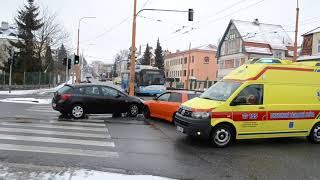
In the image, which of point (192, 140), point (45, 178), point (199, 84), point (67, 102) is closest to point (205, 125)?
point (192, 140)

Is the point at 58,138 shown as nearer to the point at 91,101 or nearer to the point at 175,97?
the point at 91,101

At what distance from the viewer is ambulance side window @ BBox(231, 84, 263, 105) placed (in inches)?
408

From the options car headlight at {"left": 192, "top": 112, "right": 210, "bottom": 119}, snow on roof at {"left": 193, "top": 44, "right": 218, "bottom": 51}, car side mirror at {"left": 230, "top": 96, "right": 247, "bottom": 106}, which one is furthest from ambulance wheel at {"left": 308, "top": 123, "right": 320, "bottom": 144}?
snow on roof at {"left": 193, "top": 44, "right": 218, "bottom": 51}

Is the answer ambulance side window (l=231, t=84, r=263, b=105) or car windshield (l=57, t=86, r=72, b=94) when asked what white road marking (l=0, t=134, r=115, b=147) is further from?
car windshield (l=57, t=86, r=72, b=94)

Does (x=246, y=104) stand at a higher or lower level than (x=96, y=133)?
higher

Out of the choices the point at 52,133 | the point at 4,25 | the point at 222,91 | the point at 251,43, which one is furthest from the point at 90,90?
the point at 4,25

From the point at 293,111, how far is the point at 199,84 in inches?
2021

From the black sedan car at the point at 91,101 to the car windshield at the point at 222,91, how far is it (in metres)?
5.95

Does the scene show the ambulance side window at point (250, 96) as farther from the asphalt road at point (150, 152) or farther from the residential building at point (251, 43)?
the residential building at point (251, 43)

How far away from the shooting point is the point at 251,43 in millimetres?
60125

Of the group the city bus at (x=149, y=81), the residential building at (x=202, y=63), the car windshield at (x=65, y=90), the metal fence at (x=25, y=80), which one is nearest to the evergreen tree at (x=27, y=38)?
the metal fence at (x=25, y=80)

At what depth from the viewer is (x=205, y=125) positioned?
10.1 metres

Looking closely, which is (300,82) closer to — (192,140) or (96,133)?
(192,140)

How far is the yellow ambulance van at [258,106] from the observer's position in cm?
1020
